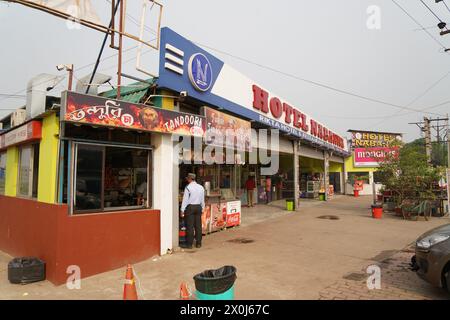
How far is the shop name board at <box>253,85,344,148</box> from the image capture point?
11703 millimetres

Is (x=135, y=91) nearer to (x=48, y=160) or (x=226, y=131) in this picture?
(x=48, y=160)

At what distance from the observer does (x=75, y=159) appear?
573 centimetres

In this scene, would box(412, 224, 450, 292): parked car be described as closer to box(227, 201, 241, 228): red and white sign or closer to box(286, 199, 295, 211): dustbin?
box(227, 201, 241, 228): red and white sign

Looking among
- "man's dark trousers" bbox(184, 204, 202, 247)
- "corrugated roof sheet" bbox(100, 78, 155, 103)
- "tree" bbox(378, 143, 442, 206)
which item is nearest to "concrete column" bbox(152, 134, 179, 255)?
"man's dark trousers" bbox(184, 204, 202, 247)

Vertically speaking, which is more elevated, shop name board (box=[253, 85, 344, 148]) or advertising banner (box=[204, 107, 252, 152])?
shop name board (box=[253, 85, 344, 148])

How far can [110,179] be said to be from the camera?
679cm

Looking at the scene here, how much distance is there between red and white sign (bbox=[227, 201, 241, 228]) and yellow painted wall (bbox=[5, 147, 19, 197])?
6219 millimetres

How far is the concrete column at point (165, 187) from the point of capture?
709cm

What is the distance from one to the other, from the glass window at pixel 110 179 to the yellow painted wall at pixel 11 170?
3.43 m

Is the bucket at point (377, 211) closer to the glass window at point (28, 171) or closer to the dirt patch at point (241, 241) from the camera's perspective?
the dirt patch at point (241, 241)

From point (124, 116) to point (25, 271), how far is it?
317cm
